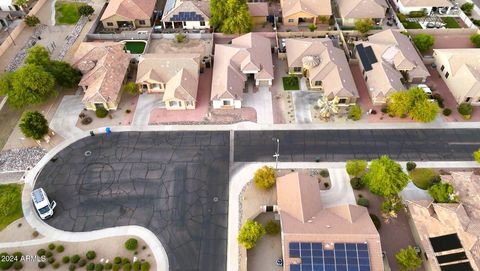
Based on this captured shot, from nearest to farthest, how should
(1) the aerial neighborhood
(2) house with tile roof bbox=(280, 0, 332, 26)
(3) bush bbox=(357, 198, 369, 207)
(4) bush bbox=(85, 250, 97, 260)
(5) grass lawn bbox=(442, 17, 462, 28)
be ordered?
(4) bush bbox=(85, 250, 97, 260) → (1) the aerial neighborhood → (3) bush bbox=(357, 198, 369, 207) → (2) house with tile roof bbox=(280, 0, 332, 26) → (5) grass lawn bbox=(442, 17, 462, 28)

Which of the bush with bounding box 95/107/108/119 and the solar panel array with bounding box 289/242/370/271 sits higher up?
the bush with bounding box 95/107/108/119

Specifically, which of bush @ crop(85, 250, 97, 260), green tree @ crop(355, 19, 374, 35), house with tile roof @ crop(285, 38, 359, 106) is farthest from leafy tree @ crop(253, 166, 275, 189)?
green tree @ crop(355, 19, 374, 35)

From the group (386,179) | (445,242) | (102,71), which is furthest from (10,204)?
(445,242)

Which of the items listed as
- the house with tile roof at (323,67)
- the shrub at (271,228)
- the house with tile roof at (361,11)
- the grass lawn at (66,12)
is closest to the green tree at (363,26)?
the house with tile roof at (361,11)

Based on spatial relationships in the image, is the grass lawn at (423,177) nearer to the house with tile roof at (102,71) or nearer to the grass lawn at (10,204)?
the house with tile roof at (102,71)

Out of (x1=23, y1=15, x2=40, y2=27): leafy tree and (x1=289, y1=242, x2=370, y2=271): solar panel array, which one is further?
(x1=23, y1=15, x2=40, y2=27): leafy tree

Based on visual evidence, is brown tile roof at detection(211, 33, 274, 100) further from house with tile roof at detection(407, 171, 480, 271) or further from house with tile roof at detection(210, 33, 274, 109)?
house with tile roof at detection(407, 171, 480, 271)

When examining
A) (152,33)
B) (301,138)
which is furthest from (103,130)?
(301,138)
